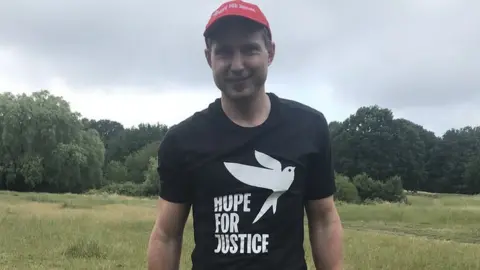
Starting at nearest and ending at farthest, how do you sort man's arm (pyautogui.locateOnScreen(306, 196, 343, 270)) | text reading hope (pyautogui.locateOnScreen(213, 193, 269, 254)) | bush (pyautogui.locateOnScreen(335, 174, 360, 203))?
text reading hope (pyautogui.locateOnScreen(213, 193, 269, 254))
man's arm (pyautogui.locateOnScreen(306, 196, 343, 270))
bush (pyautogui.locateOnScreen(335, 174, 360, 203))

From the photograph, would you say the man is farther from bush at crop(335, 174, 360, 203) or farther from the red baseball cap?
bush at crop(335, 174, 360, 203)

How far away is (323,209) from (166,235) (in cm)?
65

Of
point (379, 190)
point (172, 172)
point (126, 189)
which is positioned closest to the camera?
point (172, 172)

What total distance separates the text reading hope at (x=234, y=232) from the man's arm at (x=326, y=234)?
32 cm

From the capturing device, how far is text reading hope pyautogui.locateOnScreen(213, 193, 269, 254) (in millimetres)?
2221

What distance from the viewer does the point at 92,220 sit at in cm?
1956

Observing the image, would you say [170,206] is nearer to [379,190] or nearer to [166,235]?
[166,235]

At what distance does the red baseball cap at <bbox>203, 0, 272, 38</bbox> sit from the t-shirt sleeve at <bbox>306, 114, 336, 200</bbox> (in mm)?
469

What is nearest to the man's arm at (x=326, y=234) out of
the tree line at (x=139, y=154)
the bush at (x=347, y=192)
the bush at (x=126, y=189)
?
the bush at (x=347, y=192)

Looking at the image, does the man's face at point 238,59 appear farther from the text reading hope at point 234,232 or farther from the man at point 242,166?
the text reading hope at point 234,232

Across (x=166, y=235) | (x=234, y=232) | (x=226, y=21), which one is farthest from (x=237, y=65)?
(x=166, y=235)

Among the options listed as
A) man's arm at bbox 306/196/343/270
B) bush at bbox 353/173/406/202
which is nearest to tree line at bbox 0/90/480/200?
bush at bbox 353/173/406/202

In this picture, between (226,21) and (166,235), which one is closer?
(226,21)

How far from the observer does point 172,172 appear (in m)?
2.34
